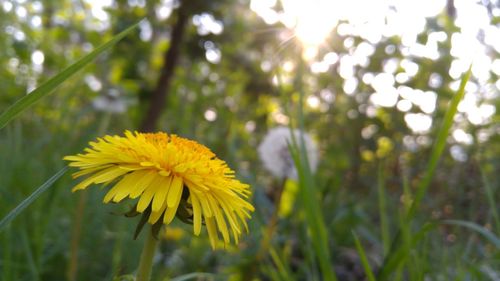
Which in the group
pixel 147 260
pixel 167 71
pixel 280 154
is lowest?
pixel 147 260

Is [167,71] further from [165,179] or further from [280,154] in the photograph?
[165,179]

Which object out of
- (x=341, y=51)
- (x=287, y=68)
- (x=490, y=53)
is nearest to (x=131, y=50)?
(x=287, y=68)

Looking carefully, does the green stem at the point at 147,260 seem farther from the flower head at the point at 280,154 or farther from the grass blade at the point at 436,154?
the flower head at the point at 280,154

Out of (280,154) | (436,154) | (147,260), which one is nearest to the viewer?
(147,260)

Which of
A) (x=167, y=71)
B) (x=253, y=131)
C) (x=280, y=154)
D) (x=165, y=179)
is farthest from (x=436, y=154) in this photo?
(x=253, y=131)

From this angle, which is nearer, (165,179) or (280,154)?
(165,179)

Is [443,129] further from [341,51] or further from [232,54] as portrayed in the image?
[232,54]

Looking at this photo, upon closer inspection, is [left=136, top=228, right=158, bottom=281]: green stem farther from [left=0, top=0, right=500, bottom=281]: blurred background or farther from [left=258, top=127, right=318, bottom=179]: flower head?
[left=258, top=127, right=318, bottom=179]: flower head
